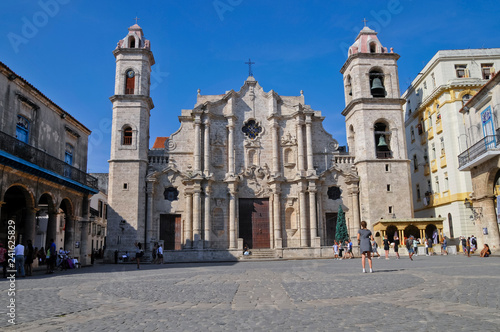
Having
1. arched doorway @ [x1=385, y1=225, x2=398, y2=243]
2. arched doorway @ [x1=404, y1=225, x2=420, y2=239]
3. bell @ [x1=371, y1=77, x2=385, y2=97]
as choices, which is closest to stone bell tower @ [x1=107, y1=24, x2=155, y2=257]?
arched doorway @ [x1=385, y1=225, x2=398, y2=243]

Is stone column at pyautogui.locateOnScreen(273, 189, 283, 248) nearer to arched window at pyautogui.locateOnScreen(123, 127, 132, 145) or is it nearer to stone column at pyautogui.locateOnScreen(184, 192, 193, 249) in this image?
stone column at pyautogui.locateOnScreen(184, 192, 193, 249)

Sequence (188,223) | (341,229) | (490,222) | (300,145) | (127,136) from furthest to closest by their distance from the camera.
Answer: (300,145) < (127,136) < (341,229) < (188,223) < (490,222)

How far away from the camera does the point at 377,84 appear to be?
37188mm

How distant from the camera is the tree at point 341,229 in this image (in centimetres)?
3419

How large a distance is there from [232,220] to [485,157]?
62.5ft

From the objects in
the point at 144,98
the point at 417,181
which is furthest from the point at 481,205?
the point at 144,98

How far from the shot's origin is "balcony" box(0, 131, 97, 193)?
18062mm

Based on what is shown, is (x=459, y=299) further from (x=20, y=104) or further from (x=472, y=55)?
(x=472, y=55)

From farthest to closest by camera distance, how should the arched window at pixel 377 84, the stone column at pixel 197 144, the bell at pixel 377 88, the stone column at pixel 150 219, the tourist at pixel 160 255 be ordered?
the arched window at pixel 377 84
the bell at pixel 377 88
the stone column at pixel 197 144
the stone column at pixel 150 219
the tourist at pixel 160 255

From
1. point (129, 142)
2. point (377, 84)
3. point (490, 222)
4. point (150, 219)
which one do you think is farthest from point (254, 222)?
point (490, 222)

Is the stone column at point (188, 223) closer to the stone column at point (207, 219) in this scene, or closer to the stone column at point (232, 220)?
the stone column at point (207, 219)

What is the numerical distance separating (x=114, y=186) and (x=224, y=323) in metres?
28.8

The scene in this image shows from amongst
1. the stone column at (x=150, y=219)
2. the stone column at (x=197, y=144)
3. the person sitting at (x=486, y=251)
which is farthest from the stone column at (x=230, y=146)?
the person sitting at (x=486, y=251)

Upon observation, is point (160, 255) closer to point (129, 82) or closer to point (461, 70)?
point (129, 82)
